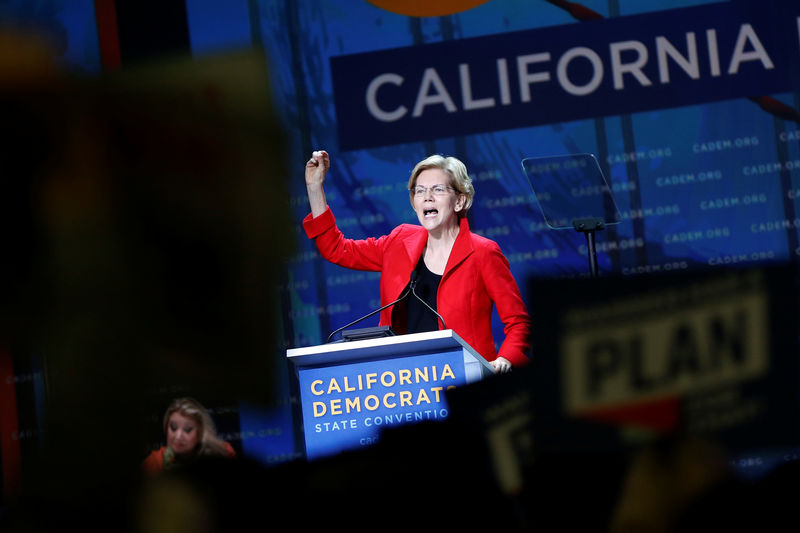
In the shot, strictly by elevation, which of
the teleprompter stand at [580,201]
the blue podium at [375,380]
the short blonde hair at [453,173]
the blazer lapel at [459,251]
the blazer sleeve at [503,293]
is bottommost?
the blue podium at [375,380]

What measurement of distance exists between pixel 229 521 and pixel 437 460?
13cm

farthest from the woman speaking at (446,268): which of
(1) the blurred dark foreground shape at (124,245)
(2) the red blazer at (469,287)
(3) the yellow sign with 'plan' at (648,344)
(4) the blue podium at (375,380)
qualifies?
(1) the blurred dark foreground shape at (124,245)

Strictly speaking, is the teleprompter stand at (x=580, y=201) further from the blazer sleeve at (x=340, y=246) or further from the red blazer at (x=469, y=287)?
the blazer sleeve at (x=340, y=246)

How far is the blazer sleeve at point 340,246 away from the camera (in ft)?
12.4

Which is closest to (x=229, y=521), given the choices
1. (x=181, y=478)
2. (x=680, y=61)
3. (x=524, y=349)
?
(x=181, y=478)

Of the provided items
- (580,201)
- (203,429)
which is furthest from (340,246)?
(203,429)

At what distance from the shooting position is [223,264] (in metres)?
0.51

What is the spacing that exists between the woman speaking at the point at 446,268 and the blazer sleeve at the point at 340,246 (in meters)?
0.03

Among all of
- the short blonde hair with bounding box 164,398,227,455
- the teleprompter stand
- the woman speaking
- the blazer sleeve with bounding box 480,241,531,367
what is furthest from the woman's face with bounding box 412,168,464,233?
the short blonde hair with bounding box 164,398,227,455

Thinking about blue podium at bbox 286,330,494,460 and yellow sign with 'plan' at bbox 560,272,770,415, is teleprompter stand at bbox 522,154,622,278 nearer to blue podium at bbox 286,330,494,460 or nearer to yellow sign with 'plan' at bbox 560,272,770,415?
blue podium at bbox 286,330,494,460

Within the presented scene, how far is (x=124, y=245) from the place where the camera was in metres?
0.49

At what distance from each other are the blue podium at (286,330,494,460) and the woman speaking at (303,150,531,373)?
0.73 m

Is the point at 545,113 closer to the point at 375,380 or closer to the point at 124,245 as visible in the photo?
the point at 375,380

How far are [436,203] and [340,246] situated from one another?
1.62 ft
